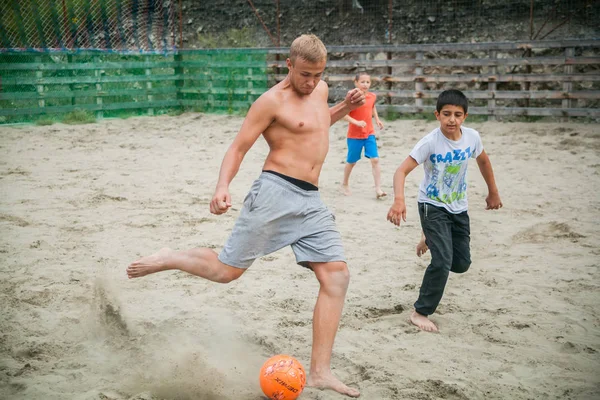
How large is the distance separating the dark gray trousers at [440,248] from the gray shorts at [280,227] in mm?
941

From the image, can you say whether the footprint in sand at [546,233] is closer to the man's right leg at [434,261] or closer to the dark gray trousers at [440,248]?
the dark gray trousers at [440,248]

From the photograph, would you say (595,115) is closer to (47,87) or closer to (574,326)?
(574,326)

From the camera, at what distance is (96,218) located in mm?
6918

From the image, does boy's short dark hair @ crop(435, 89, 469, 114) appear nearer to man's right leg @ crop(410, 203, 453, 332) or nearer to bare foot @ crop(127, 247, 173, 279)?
man's right leg @ crop(410, 203, 453, 332)

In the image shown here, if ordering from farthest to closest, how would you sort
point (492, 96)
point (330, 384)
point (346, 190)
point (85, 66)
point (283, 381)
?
1. point (85, 66)
2. point (492, 96)
3. point (346, 190)
4. point (330, 384)
5. point (283, 381)

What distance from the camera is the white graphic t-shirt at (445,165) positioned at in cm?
436

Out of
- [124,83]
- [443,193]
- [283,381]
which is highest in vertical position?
[124,83]

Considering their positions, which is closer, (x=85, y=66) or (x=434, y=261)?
(x=434, y=261)

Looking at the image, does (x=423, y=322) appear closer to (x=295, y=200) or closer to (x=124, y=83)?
(x=295, y=200)

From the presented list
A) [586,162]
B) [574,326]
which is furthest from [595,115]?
[574,326]

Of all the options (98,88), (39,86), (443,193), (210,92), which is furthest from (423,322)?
(210,92)

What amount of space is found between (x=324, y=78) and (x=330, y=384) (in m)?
12.4

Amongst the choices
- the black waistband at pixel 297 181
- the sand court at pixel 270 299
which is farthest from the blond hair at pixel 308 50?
the sand court at pixel 270 299

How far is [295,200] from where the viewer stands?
11.9 feet
